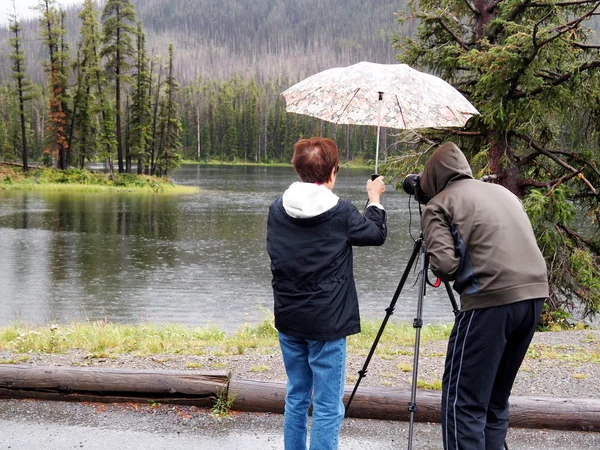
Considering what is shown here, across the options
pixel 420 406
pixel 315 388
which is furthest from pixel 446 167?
pixel 420 406

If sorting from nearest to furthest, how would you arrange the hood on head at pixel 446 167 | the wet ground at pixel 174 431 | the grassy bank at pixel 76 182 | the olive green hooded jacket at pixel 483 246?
the olive green hooded jacket at pixel 483 246
the hood on head at pixel 446 167
the wet ground at pixel 174 431
the grassy bank at pixel 76 182

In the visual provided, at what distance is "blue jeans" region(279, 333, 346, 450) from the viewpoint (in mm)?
3240

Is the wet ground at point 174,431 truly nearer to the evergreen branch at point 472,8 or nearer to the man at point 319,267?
the man at point 319,267

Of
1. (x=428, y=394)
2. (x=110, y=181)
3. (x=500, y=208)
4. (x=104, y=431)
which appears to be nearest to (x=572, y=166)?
(x=428, y=394)

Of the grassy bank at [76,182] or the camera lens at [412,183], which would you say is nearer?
the camera lens at [412,183]

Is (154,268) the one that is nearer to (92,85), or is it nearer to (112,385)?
(112,385)

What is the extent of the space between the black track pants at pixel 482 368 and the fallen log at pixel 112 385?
6.66ft

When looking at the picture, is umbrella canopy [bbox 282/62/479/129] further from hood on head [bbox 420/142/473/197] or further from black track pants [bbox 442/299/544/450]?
black track pants [bbox 442/299/544/450]

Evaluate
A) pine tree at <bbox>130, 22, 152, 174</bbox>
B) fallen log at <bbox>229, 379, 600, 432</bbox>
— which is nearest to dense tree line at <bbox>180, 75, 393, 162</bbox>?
pine tree at <bbox>130, 22, 152, 174</bbox>

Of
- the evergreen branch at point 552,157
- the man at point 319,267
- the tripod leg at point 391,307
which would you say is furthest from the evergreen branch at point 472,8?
the man at point 319,267

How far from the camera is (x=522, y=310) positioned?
294 cm

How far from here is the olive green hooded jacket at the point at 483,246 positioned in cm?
290

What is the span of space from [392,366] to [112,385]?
265 cm

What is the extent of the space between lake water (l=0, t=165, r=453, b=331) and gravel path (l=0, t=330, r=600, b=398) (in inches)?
236
